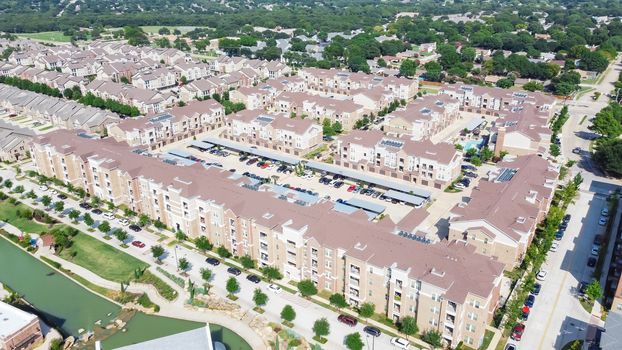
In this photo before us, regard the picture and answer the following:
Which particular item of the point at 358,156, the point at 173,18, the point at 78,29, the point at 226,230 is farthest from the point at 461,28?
the point at 226,230

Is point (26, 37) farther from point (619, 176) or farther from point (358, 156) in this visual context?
point (619, 176)

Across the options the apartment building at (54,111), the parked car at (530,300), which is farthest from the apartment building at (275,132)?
the parked car at (530,300)

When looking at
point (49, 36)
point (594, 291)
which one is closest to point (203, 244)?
point (594, 291)

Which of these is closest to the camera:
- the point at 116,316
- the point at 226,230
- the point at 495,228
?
the point at 116,316

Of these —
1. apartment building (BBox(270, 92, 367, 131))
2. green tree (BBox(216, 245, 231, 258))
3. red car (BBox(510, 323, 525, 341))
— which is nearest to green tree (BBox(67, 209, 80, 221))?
green tree (BBox(216, 245, 231, 258))

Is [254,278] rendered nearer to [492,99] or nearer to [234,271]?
[234,271]

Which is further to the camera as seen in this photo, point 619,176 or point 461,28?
point 461,28
